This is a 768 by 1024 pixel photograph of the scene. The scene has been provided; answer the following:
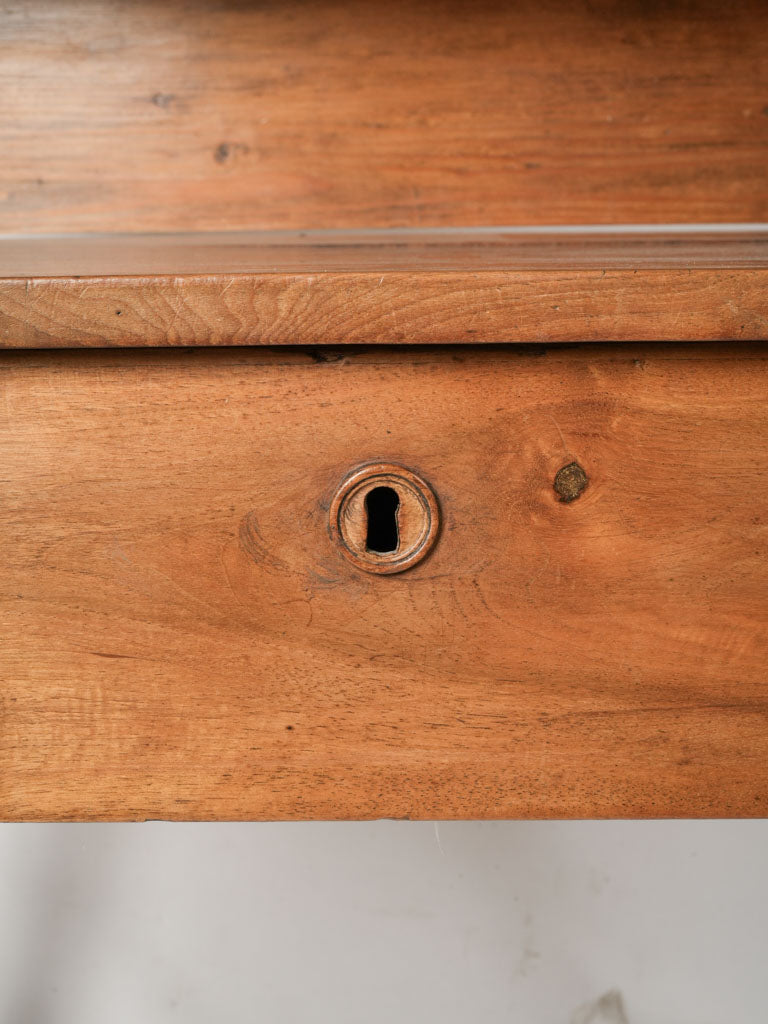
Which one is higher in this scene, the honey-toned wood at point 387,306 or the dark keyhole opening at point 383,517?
the honey-toned wood at point 387,306

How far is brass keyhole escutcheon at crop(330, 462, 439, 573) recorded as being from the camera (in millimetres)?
348

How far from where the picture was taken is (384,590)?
35 centimetres

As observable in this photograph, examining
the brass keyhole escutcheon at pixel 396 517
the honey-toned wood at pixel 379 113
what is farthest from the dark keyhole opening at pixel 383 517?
the honey-toned wood at pixel 379 113

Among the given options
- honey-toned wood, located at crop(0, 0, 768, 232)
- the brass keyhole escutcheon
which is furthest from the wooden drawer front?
honey-toned wood, located at crop(0, 0, 768, 232)

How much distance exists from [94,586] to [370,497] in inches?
4.7

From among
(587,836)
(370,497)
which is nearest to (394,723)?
(370,497)

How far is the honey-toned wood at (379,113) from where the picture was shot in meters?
0.81

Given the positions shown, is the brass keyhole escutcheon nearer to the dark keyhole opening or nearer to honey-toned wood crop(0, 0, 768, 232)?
the dark keyhole opening

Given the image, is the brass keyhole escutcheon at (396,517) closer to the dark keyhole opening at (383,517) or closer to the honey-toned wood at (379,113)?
the dark keyhole opening at (383,517)

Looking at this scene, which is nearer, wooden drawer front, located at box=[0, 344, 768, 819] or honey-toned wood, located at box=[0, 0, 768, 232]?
wooden drawer front, located at box=[0, 344, 768, 819]

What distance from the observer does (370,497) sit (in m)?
0.37

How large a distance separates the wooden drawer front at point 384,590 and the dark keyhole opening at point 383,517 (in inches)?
1.0

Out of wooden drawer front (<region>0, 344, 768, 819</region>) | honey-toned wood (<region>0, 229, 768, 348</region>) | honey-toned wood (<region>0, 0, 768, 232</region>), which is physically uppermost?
honey-toned wood (<region>0, 0, 768, 232</region>)

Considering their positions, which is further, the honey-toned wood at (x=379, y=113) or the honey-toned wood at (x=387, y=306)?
the honey-toned wood at (x=379, y=113)
